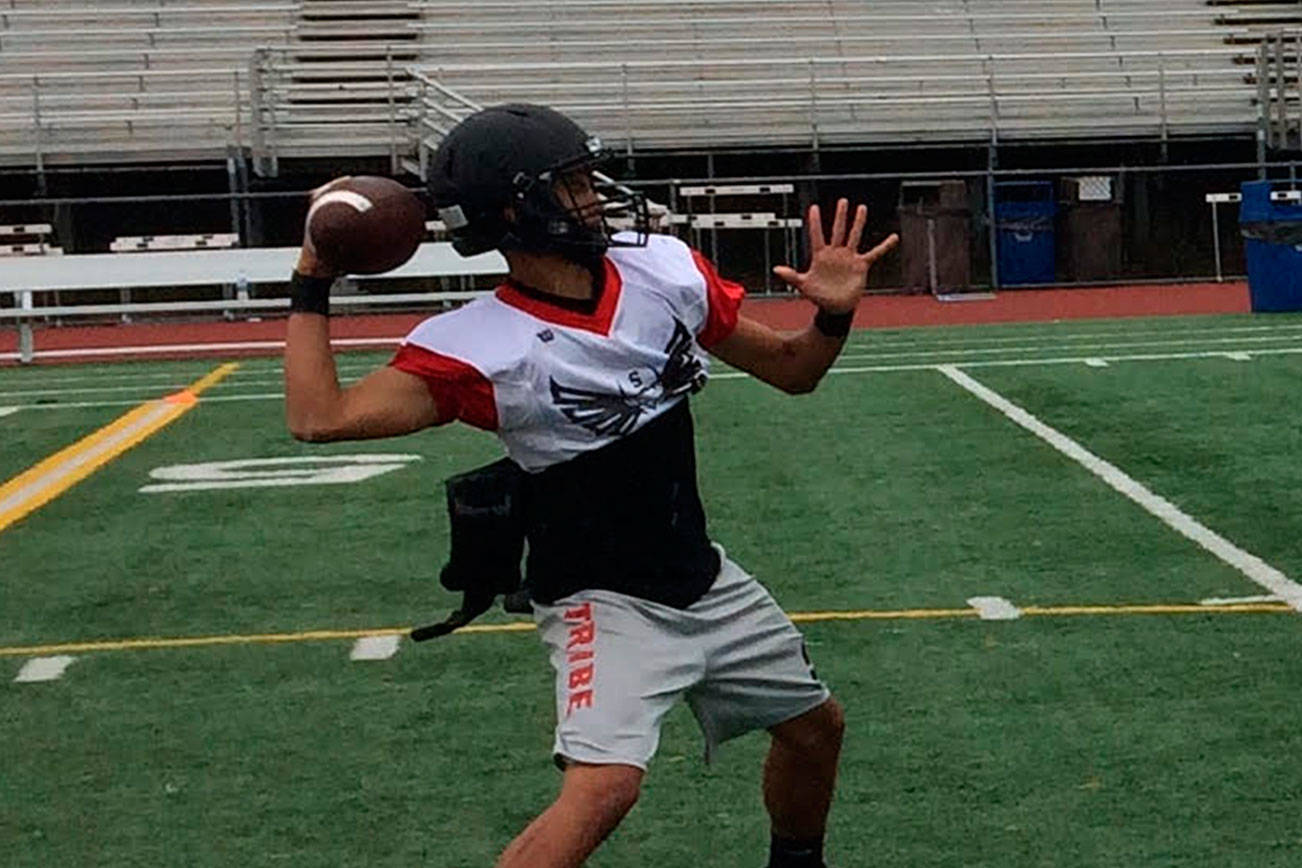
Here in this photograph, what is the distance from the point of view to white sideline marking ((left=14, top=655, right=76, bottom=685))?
6125mm

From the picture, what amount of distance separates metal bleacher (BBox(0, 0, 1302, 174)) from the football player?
19796 mm

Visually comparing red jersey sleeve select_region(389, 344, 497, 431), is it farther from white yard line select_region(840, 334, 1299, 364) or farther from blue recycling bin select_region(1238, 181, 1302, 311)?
blue recycling bin select_region(1238, 181, 1302, 311)

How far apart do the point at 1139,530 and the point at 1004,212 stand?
56.8ft

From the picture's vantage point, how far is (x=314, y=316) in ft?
11.3

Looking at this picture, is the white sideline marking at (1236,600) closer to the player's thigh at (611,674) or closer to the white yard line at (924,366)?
the player's thigh at (611,674)

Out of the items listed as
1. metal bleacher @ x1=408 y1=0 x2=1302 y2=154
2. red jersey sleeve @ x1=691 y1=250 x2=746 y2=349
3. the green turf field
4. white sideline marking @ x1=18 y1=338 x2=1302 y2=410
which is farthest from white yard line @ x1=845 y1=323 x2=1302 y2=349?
red jersey sleeve @ x1=691 y1=250 x2=746 y2=349

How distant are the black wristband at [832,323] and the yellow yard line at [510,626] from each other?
2619 mm

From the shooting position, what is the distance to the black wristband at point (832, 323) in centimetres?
393

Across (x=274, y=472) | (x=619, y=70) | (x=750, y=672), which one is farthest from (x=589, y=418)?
(x=619, y=70)

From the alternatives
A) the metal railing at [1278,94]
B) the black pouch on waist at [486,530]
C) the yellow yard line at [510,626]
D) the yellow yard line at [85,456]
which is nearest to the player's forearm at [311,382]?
the black pouch on waist at [486,530]

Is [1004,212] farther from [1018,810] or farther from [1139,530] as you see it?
[1018,810]

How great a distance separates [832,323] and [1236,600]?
2987 mm

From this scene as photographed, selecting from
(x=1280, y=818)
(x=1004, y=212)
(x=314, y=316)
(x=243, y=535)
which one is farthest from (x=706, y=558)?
(x=1004, y=212)

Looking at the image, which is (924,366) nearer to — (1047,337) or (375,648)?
(1047,337)
